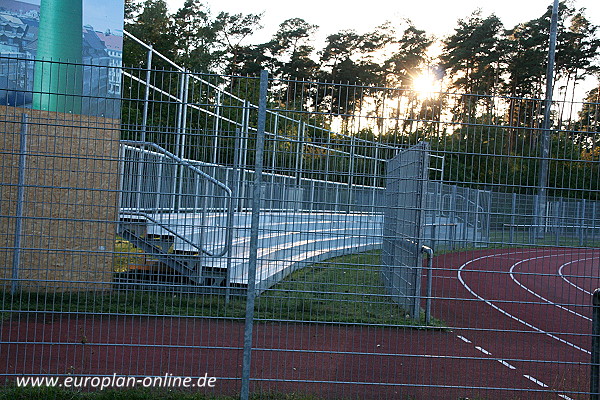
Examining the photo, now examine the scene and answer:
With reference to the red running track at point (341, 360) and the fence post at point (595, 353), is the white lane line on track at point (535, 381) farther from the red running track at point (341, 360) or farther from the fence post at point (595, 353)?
the fence post at point (595, 353)

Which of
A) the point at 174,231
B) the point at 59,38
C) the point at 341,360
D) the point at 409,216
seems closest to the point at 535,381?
the point at 341,360

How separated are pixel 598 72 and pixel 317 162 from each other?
39.4m

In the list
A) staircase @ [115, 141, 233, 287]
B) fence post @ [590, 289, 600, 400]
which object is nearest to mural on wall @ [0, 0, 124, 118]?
staircase @ [115, 141, 233, 287]

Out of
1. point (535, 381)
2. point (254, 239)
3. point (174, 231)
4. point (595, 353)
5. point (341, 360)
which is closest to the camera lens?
point (254, 239)

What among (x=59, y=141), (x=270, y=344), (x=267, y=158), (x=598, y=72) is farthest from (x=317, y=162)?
(x=598, y=72)

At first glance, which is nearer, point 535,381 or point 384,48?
point 535,381

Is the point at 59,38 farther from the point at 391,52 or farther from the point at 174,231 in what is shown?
the point at 391,52

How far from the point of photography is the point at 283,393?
244 inches

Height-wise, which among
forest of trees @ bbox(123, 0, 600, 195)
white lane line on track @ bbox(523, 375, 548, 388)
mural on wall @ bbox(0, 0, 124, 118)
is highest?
forest of trees @ bbox(123, 0, 600, 195)

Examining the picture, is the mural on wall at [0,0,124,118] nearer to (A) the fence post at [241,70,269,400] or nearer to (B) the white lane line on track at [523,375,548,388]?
(A) the fence post at [241,70,269,400]

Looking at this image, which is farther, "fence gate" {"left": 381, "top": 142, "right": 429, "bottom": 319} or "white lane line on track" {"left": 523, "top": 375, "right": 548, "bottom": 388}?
"fence gate" {"left": 381, "top": 142, "right": 429, "bottom": 319}

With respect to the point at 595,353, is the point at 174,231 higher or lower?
higher

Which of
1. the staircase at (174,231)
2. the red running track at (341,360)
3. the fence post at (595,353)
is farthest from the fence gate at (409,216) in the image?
the fence post at (595,353)

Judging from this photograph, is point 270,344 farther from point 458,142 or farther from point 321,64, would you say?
point 321,64
